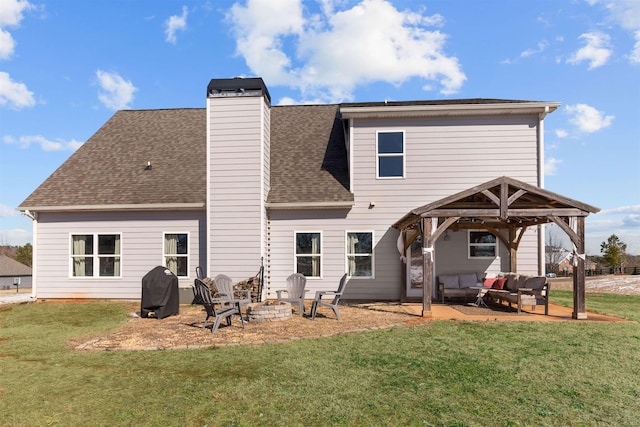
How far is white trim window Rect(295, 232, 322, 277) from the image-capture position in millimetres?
13461

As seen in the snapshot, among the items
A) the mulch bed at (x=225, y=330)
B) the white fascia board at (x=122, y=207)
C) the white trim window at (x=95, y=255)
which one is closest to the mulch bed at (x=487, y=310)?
the mulch bed at (x=225, y=330)

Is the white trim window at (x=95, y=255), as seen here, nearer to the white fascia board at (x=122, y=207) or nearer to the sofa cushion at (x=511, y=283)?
the white fascia board at (x=122, y=207)

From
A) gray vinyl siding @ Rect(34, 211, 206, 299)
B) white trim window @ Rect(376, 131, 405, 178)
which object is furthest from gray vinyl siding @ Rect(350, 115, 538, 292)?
gray vinyl siding @ Rect(34, 211, 206, 299)

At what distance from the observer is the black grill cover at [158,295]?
1058 cm

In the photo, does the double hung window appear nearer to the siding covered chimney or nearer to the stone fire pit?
the siding covered chimney

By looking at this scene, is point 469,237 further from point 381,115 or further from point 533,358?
point 533,358

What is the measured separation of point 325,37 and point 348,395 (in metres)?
10.4

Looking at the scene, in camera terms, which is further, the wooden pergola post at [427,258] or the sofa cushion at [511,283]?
the sofa cushion at [511,283]

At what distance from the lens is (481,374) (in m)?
5.62

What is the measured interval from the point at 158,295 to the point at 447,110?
965cm

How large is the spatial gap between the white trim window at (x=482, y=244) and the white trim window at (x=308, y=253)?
469 cm

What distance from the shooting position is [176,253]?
13.8m

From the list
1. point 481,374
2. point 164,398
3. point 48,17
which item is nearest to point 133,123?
point 48,17

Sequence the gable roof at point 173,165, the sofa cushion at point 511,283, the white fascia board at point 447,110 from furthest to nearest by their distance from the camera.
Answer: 1. the gable roof at point 173,165
2. the white fascia board at point 447,110
3. the sofa cushion at point 511,283
